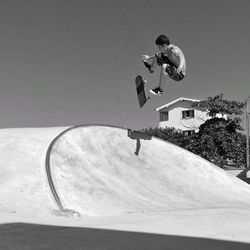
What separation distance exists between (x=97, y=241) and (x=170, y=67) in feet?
16.5

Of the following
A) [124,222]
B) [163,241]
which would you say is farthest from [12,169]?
[163,241]

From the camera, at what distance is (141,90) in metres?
10.6

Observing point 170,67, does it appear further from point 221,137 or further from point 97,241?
point 221,137

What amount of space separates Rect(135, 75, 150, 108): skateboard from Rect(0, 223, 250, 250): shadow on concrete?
5.59m

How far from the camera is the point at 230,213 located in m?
7.04

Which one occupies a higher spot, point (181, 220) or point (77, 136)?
point (77, 136)

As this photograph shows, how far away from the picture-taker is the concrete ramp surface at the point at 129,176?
755cm

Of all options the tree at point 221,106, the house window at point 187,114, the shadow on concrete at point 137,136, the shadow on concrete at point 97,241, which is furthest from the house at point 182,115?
the shadow on concrete at point 97,241

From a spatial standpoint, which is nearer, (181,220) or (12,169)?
(181,220)

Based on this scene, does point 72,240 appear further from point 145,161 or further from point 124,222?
point 145,161

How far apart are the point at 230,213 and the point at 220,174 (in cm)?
418

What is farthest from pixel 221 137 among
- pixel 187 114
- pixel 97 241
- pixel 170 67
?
pixel 97 241

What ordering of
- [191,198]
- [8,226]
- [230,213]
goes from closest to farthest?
[8,226] → [230,213] → [191,198]

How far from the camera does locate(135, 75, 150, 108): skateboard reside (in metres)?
10.5
